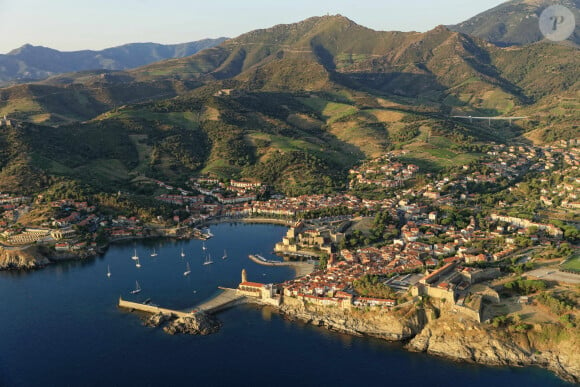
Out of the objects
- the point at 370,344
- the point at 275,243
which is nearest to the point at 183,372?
the point at 370,344

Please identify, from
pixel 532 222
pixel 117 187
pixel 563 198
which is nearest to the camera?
pixel 532 222

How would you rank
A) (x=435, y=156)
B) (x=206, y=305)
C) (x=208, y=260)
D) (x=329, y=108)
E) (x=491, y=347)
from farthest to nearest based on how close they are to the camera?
(x=329, y=108), (x=435, y=156), (x=208, y=260), (x=206, y=305), (x=491, y=347)

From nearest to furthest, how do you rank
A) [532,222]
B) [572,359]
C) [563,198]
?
[572,359]
[532,222]
[563,198]

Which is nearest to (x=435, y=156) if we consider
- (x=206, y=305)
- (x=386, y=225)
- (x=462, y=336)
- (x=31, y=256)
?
(x=386, y=225)

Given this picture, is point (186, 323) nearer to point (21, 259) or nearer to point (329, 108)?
point (21, 259)

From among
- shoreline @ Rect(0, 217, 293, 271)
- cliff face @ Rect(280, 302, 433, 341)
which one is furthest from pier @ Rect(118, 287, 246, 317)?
shoreline @ Rect(0, 217, 293, 271)

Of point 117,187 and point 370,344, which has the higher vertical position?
point 117,187

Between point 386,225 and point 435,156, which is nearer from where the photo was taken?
point 386,225

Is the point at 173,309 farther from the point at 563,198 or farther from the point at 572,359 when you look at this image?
the point at 563,198

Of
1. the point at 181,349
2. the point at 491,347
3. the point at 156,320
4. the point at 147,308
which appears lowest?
the point at 181,349
